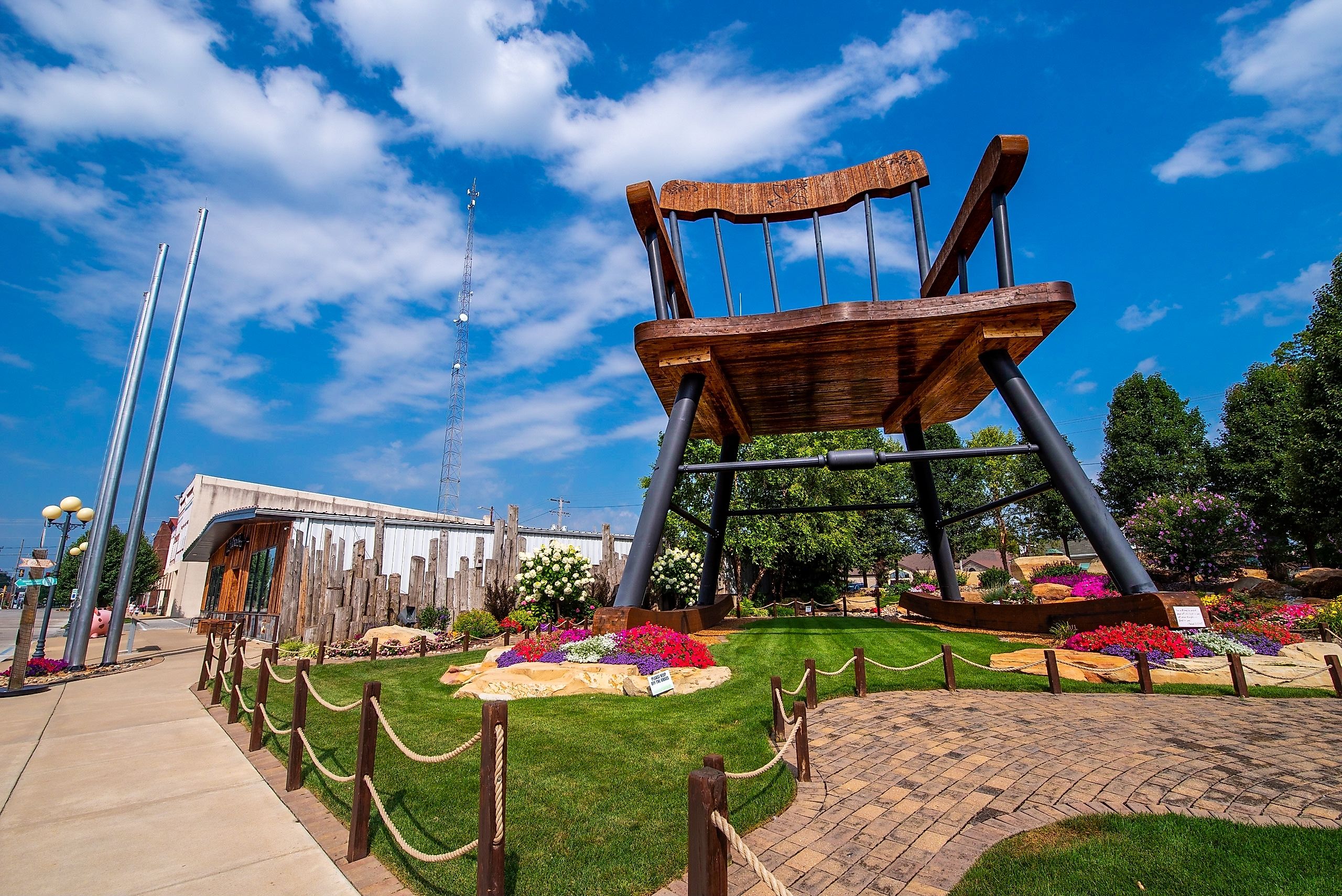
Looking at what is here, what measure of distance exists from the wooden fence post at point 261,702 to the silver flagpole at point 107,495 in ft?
30.2

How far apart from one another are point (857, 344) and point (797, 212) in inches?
138

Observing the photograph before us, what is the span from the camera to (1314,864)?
347 cm

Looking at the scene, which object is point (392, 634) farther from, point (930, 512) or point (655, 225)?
point (930, 512)

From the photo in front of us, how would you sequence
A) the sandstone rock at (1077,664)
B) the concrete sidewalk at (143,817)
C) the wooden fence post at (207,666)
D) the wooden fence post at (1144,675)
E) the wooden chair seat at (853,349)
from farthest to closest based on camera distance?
the wooden fence post at (207,666)
the wooden chair seat at (853,349)
the sandstone rock at (1077,664)
the wooden fence post at (1144,675)
the concrete sidewalk at (143,817)

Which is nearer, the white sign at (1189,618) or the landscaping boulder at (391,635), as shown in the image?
the white sign at (1189,618)

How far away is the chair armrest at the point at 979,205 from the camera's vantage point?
915 cm

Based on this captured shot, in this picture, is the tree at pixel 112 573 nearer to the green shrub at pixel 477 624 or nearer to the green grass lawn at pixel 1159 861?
the green shrub at pixel 477 624

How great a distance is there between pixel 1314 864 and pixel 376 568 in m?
19.0

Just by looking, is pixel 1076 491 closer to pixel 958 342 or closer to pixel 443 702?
pixel 958 342

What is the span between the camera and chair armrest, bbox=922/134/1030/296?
9.15m

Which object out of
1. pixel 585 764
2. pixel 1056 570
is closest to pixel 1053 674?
pixel 585 764

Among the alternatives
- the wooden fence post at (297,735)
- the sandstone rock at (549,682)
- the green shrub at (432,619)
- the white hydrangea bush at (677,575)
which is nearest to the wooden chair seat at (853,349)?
the sandstone rock at (549,682)

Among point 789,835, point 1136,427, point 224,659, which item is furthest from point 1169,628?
point 1136,427

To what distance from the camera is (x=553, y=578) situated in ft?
53.2
